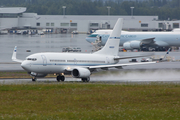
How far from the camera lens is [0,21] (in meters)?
196

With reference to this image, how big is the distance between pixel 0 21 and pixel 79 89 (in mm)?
178103

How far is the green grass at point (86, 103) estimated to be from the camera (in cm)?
1866

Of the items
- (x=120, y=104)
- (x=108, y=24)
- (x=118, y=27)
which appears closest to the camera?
(x=120, y=104)

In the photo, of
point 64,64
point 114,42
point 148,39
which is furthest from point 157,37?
point 64,64

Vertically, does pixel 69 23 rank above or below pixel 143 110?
above

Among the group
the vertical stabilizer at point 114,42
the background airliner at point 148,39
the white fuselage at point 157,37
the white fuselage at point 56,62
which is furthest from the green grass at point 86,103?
the white fuselage at point 157,37

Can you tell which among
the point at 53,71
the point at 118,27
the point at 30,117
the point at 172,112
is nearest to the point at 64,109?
the point at 30,117

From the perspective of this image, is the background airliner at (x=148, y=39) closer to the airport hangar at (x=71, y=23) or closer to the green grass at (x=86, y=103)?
A: the green grass at (x=86, y=103)

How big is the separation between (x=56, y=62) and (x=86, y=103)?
19045 mm

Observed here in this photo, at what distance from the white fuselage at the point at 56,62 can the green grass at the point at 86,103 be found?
10.5 meters

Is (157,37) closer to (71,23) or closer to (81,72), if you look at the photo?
(81,72)

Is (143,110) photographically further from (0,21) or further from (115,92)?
(0,21)

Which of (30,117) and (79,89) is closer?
(30,117)

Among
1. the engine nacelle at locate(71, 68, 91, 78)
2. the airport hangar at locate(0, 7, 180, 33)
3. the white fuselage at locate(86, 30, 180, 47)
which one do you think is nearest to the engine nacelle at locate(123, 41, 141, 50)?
the white fuselage at locate(86, 30, 180, 47)
